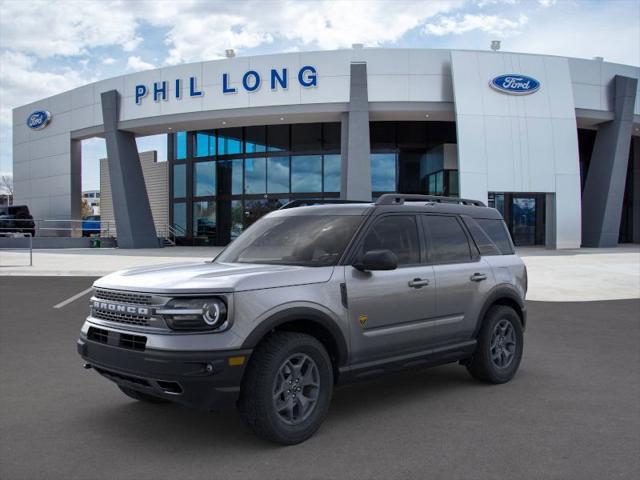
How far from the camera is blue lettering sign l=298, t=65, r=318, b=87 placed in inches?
1044

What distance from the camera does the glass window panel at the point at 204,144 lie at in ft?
119

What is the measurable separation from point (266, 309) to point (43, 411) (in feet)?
7.91

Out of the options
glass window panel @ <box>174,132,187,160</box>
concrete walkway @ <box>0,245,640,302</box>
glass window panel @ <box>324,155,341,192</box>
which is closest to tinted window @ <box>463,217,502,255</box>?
concrete walkway @ <box>0,245,640,302</box>

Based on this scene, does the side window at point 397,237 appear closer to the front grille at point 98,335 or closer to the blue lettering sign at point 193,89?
the front grille at point 98,335

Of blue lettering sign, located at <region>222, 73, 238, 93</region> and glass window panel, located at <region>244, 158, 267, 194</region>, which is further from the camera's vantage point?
glass window panel, located at <region>244, 158, 267, 194</region>

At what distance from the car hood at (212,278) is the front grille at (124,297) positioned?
0.04 m

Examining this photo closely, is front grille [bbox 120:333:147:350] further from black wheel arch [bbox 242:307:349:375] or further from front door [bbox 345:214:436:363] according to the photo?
front door [bbox 345:214:436:363]

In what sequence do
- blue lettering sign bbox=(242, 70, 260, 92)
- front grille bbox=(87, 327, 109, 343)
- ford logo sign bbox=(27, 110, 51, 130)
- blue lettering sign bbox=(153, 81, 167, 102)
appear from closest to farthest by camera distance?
front grille bbox=(87, 327, 109, 343), blue lettering sign bbox=(242, 70, 260, 92), blue lettering sign bbox=(153, 81, 167, 102), ford logo sign bbox=(27, 110, 51, 130)

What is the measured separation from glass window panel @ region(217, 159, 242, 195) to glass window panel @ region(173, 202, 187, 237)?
3.55 meters

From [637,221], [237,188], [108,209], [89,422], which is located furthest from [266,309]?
[108,209]

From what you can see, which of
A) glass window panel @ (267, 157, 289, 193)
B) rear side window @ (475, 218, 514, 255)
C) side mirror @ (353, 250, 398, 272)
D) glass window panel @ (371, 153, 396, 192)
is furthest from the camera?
glass window panel @ (267, 157, 289, 193)

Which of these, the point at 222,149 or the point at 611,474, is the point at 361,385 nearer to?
the point at 611,474

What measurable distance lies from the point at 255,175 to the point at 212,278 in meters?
31.0

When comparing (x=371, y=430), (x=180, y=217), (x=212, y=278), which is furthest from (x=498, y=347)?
(x=180, y=217)
